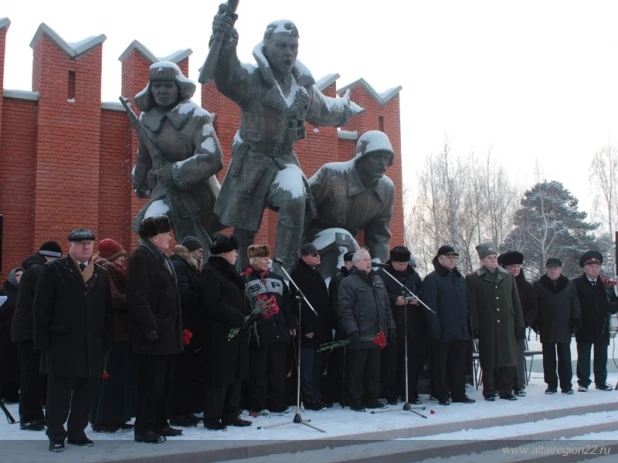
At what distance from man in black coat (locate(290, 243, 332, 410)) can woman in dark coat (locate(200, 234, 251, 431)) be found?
1082 millimetres

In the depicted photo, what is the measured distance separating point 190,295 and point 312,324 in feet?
5.13

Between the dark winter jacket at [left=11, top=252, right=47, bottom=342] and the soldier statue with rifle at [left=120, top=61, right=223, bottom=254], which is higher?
the soldier statue with rifle at [left=120, top=61, right=223, bottom=254]

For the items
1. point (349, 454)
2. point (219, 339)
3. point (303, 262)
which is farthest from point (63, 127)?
point (349, 454)

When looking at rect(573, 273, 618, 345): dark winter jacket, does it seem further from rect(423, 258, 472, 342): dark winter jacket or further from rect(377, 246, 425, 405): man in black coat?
rect(377, 246, 425, 405): man in black coat

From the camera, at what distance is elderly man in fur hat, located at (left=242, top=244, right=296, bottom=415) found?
6.57 metres

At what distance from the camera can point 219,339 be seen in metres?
5.82

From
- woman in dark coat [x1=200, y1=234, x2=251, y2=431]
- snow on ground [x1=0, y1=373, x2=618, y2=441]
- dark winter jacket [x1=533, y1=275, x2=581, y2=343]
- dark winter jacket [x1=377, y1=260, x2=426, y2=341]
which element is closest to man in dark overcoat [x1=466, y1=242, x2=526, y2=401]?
snow on ground [x1=0, y1=373, x2=618, y2=441]

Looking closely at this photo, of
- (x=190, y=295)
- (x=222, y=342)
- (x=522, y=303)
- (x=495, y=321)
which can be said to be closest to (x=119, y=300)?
(x=190, y=295)

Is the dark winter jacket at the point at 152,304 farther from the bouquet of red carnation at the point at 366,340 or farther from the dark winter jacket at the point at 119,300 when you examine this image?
the bouquet of red carnation at the point at 366,340

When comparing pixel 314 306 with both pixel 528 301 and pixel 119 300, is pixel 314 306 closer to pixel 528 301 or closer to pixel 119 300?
pixel 119 300

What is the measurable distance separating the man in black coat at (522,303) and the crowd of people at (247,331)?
0.02 metres

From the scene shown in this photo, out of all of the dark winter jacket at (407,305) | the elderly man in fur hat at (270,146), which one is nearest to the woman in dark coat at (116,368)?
the elderly man in fur hat at (270,146)

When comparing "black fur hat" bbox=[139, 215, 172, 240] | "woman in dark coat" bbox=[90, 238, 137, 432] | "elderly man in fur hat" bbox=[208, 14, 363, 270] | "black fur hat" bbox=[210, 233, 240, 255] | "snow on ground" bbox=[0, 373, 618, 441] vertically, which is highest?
"elderly man in fur hat" bbox=[208, 14, 363, 270]

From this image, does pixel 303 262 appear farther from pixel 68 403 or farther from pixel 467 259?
pixel 467 259
